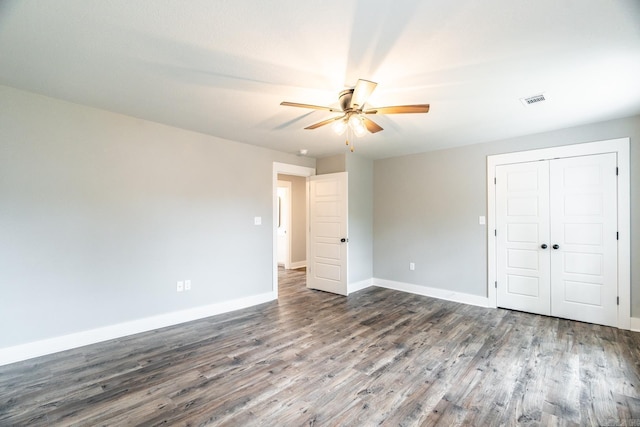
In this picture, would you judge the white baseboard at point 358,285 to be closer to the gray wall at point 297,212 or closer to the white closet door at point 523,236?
the white closet door at point 523,236

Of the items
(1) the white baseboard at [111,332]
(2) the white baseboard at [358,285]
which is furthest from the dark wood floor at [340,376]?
(2) the white baseboard at [358,285]

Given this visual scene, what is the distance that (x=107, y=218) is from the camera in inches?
120

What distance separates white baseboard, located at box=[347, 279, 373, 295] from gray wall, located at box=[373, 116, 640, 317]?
23cm

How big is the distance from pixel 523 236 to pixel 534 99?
6.67 feet

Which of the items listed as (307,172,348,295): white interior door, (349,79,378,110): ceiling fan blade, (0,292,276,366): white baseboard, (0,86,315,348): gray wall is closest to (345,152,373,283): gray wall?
(307,172,348,295): white interior door

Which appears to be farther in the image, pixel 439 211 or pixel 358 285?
pixel 358 285

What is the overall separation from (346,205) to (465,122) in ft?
7.13

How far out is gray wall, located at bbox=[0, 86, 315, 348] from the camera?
2.58 metres

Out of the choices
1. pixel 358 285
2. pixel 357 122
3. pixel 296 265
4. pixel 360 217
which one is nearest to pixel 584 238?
pixel 360 217

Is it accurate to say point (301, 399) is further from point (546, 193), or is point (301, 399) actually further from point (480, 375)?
point (546, 193)

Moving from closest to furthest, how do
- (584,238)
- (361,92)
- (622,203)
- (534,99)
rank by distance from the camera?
(361,92)
(534,99)
(622,203)
(584,238)

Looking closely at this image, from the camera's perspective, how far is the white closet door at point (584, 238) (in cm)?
337

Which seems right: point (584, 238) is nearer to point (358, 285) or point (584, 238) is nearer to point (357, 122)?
point (358, 285)

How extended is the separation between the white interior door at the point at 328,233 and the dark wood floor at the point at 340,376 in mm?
1408
